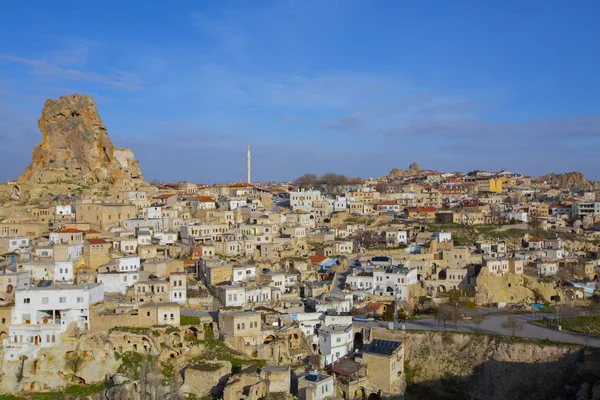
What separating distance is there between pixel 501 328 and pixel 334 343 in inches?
351

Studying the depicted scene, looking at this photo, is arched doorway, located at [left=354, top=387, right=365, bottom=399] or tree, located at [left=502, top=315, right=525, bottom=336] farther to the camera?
tree, located at [left=502, top=315, right=525, bottom=336]

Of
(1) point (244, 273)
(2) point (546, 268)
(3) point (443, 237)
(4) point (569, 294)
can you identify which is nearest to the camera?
(1) point (244, 273)

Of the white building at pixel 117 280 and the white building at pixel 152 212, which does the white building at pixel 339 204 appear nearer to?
the white building at pixel 152 212

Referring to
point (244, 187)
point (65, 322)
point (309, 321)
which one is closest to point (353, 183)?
point (244, 187)

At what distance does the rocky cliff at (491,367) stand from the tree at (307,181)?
4785 centimetres

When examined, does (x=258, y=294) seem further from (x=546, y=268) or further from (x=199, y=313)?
(x=546, y=268)

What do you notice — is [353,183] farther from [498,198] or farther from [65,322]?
[65,322]

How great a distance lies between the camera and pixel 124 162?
60.0 meters

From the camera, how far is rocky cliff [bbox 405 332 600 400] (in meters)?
25.3

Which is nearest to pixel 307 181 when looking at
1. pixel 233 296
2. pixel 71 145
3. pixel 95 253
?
pixel 71 145

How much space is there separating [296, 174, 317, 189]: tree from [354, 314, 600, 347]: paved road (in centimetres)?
4513

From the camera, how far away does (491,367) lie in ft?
87.6

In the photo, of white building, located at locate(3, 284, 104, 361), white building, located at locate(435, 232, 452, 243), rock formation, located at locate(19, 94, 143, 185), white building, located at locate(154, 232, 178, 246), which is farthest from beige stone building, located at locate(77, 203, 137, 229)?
white building, located at locate(435, 232, 452, 243)

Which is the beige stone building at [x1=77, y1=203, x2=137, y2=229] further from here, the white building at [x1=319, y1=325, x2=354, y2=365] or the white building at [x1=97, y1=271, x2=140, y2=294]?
the white building at [x1=319, y1=325, x2=354, y2=365]
